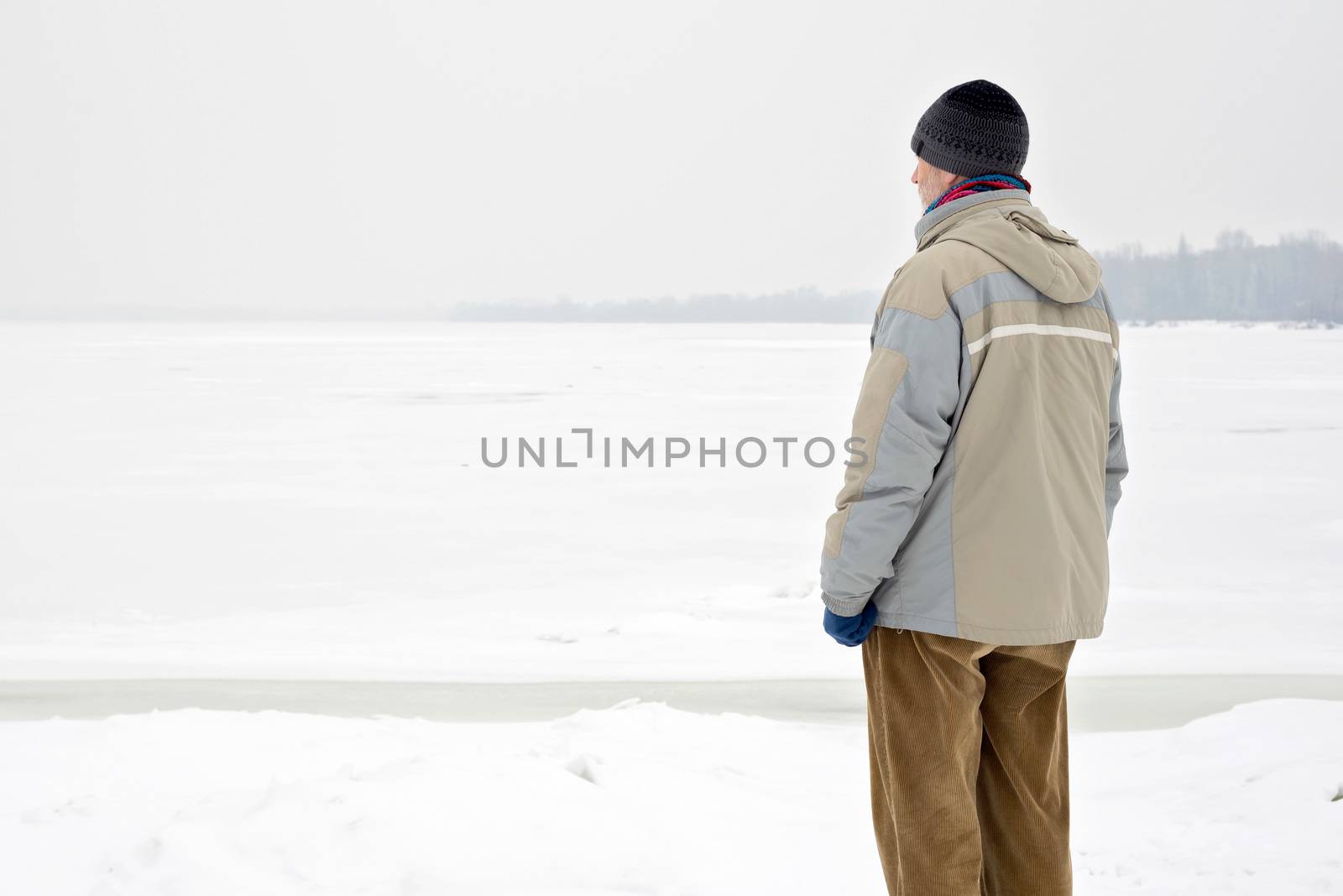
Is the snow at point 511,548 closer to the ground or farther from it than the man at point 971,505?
closer to the ground

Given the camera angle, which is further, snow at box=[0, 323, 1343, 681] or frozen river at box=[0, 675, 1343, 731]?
snow at box=[0, 323, 1343, 681]

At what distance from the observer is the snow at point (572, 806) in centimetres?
208

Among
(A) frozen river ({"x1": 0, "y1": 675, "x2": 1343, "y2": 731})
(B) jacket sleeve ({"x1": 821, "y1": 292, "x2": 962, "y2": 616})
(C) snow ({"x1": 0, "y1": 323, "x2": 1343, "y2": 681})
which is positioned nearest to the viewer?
(B) jacket sleeve ({"x1": 821, "y1": 292, "x2": 962, "y2": 616})

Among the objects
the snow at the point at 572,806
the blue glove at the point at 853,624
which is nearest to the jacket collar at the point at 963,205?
the blue glove at the point at 853,624

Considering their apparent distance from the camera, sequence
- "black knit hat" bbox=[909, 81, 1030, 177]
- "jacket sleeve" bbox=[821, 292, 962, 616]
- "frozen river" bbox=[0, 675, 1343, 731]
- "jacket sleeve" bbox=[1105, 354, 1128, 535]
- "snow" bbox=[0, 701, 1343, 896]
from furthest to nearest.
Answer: "frozen river" bbox=[0, 675, 1343, 731]
"snow" bbox=[0, 701, 1343, 896]
"jacket sleeve" bbox=[1105, 354, 1128, 535]
"black knit hat" bbox=[909, 81, 1030, 177]
"jacket sleeve" bbox=[821, 292, 962, 616]

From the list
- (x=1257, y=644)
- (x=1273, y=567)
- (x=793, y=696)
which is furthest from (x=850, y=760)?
(x=1273, y=567)

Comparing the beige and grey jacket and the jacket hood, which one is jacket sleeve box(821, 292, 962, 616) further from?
the jacket hood

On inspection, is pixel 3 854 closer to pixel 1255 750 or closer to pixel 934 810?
pixel 934 810

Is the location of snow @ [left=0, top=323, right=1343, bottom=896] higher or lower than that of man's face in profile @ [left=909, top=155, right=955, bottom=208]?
lower

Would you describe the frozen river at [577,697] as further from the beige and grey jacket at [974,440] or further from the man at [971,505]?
the beige and grey jacket at [974,440]

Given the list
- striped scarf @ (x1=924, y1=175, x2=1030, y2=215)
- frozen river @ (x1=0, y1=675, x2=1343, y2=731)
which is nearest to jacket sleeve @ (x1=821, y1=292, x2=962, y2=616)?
striped scarf @ (x1=924, y1=175, x2=1030, y2=215)

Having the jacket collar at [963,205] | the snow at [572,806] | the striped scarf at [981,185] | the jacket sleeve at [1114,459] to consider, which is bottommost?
the snow at [572,806]

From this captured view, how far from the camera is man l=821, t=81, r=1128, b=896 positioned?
4.91ft

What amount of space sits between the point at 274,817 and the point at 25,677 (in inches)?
92.7
